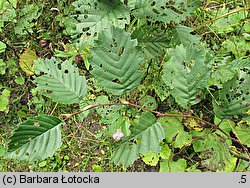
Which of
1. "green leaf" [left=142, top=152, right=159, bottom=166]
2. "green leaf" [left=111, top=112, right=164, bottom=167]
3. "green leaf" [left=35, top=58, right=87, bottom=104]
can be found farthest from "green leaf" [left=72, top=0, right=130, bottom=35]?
"green leaf" [left=142, top=152, right=159, bottom=166]

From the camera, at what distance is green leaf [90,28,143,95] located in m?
1.17

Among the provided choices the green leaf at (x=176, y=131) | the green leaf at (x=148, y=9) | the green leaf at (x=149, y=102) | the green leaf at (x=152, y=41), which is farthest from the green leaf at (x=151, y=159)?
the green leaf at (x=148, y=9)

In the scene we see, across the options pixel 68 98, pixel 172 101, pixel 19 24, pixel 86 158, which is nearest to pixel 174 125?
pixel 172 101

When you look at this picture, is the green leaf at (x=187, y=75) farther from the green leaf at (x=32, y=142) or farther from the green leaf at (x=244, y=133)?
the green leaf at (x=244, y=133)

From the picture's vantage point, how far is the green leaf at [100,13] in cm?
150

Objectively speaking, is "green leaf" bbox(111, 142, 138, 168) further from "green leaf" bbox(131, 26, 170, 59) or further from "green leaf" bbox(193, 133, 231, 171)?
"green leaf" bbox(131, 26, 170, 59)

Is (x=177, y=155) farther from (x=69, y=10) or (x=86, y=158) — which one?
(x=69, y=10)

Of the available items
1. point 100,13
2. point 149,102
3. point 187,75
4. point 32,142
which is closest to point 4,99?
point 149,102

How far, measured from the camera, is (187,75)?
120cm

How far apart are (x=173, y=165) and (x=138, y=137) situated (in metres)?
0.95

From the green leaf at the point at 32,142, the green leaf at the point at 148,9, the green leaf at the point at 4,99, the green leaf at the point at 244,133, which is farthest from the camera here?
the green leaf at the point at 4,99

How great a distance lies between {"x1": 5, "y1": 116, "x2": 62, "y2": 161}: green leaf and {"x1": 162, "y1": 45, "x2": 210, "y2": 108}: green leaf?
0.46 meters

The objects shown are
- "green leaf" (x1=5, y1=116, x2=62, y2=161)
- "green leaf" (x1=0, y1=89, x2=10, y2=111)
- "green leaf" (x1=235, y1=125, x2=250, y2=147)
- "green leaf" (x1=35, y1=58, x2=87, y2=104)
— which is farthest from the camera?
"green leaf" (x1=0, y1=89, x2=10, y2=111)

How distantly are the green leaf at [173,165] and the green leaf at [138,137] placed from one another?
36.3 inches
